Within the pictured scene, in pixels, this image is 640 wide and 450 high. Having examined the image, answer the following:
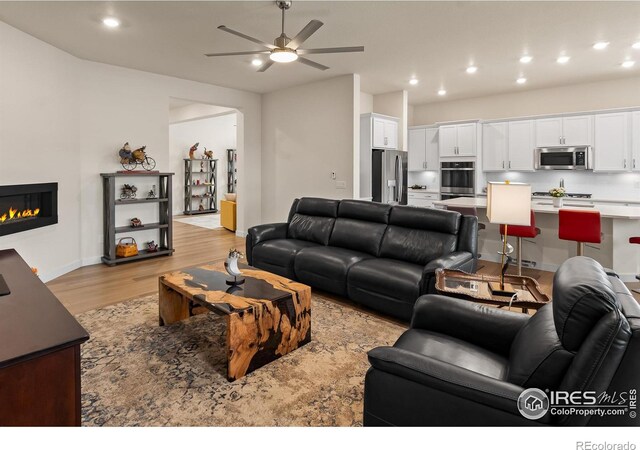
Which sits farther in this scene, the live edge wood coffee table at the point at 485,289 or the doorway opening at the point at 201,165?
the doorway opening at the point at 201,165

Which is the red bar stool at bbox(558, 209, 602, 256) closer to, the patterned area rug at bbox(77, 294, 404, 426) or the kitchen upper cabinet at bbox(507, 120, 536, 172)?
the patterned area rug at bbox(77, 294, 404, 426)

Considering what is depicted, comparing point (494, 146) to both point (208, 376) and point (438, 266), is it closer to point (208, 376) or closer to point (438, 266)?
point (438, 266)

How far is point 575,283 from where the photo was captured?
1.29 meters

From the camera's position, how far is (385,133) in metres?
6.83

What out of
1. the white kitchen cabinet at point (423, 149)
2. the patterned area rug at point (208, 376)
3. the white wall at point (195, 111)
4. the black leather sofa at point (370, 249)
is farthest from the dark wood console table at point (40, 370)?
the white kitchen cabinet at point (423, 149)

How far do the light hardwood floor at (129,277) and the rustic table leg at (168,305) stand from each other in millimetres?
956

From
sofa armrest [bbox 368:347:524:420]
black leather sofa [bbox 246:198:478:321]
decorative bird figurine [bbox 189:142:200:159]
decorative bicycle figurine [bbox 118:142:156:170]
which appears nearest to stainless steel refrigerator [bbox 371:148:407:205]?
black leather sofa [bbox 246:198:478:321]

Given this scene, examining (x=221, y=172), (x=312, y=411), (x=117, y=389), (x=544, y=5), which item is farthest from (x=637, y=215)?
(x=221, y=172)

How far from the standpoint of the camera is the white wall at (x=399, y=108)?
719 centimetres

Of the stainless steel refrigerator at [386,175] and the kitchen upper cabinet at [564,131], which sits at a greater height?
the kitchen upper cabinet at [564,131]

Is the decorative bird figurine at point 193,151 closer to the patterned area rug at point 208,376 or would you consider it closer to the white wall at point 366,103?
the white wall at point 366,103

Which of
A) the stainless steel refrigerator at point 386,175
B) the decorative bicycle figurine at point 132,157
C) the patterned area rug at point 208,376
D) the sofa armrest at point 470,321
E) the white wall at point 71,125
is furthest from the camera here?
the stainless steel refrigerator at point 386,175

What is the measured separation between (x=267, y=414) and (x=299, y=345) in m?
0.81

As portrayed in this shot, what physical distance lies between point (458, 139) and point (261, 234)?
4985 millimetres
